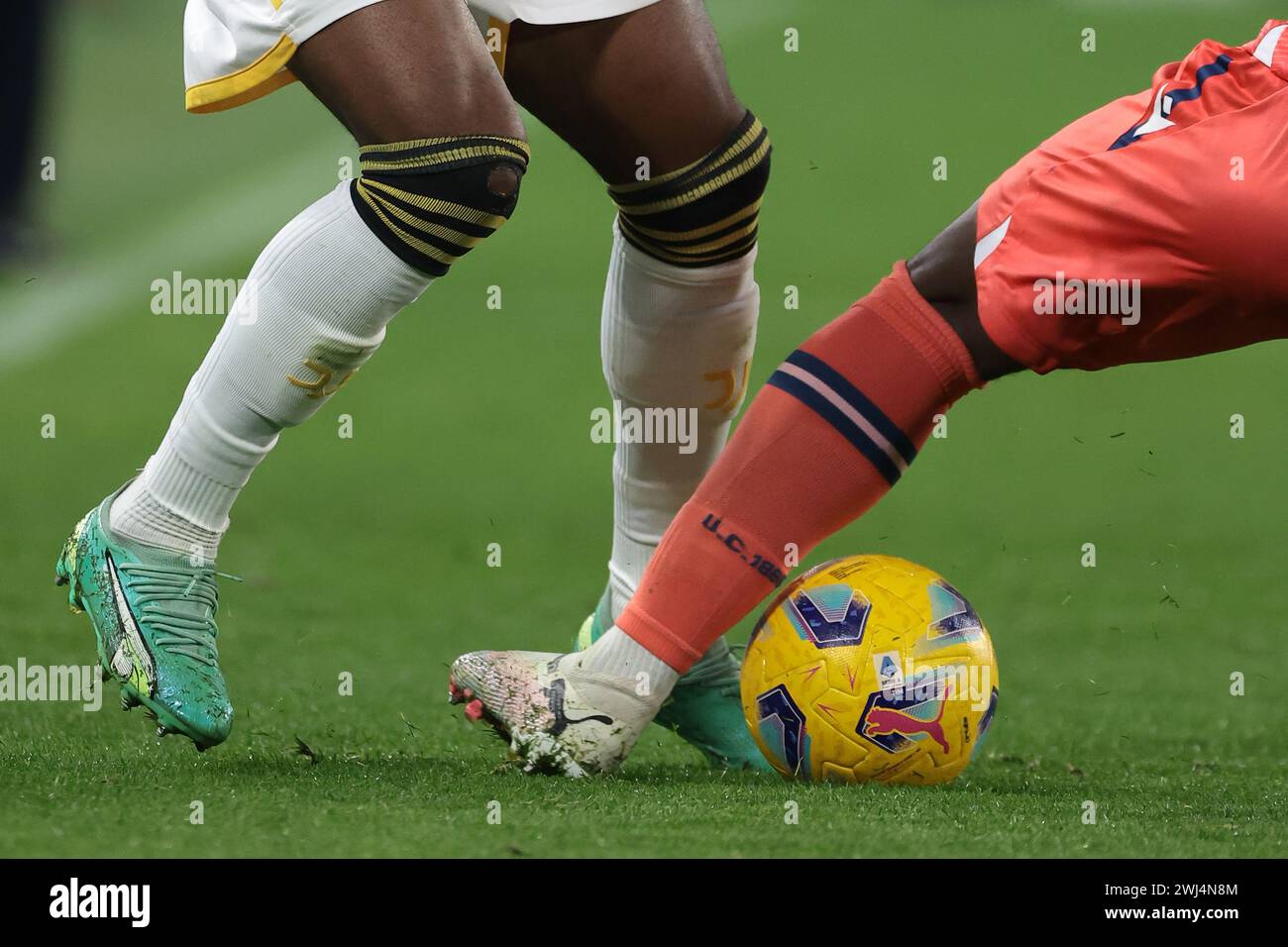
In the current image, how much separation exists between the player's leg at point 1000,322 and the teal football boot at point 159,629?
373 millimetres

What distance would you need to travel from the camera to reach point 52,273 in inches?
391

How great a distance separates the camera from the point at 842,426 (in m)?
2.58

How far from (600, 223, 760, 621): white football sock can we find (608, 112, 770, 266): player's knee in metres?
0.03

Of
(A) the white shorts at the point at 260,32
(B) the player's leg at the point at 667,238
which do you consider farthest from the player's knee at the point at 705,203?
(A) the white shorts at the point at 260,32

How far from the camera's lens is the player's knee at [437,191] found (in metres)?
2.41

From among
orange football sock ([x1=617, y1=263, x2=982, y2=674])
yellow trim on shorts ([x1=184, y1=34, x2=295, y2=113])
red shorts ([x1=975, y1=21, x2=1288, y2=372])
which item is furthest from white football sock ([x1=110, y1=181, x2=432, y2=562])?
red shorts ([x1=975, y1=21, x2=1288, y2=372])

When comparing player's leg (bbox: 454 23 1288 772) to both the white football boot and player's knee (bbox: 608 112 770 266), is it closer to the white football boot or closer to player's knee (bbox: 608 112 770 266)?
the white football boot

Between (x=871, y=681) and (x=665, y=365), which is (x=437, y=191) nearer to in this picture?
(x=665, y=365)

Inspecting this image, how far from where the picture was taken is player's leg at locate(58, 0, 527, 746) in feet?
7.89

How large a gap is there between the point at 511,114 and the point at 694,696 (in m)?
0.97

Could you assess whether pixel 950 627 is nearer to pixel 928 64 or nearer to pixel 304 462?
pixel 304 462

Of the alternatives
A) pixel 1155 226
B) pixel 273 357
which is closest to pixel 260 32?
pixel 273 357

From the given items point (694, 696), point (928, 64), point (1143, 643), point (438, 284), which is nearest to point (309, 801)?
point (694, 696)

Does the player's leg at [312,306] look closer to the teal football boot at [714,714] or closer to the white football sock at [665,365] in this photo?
the white football sock at [665,365]
